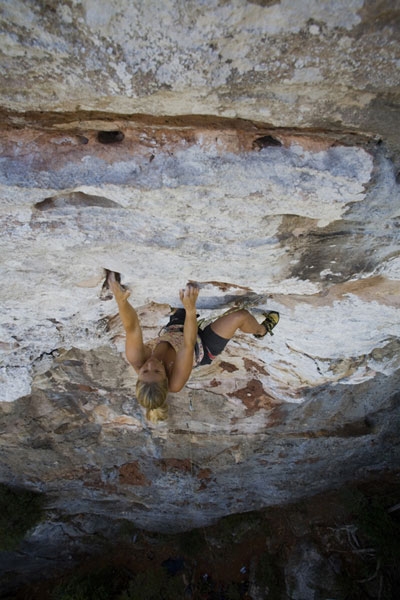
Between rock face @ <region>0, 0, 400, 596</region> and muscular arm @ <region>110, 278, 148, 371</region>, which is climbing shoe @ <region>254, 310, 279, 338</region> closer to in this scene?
rock face @ <region>0, 0, 400, 596</region>

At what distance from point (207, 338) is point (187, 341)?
47cm

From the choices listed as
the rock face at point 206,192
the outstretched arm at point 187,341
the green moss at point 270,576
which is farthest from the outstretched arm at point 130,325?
the green moss at point 270,576

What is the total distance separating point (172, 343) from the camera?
2.66 m

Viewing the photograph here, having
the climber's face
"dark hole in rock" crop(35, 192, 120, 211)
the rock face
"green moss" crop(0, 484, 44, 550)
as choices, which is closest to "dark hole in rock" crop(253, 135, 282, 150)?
the rock face

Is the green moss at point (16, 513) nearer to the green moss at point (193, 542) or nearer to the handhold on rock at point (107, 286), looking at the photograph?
the green moss at point (193, 542)

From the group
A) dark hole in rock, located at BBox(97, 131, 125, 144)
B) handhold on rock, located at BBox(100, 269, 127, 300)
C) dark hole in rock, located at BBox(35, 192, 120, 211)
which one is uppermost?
dark hole in rock, located at BBox(97, 131, 125, 144)

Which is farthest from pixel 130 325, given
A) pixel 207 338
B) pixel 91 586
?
pixel 91 586

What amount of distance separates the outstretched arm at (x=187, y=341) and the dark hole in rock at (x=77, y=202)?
86cm

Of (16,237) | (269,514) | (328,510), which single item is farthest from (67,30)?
(269,514)

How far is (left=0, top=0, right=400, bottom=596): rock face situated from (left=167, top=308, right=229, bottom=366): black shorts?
0.47ft

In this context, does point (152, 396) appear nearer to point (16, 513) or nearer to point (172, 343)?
point (172, 343)

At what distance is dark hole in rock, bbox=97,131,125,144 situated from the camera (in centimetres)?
140

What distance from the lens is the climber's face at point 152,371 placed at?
2.35 m

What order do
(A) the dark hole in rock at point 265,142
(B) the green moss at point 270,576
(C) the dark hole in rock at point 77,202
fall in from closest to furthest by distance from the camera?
(A) the dark hole in rock at point 265,142, (C) the dark hole in rock at point 77,202, (B) the green moss at point 270,576
